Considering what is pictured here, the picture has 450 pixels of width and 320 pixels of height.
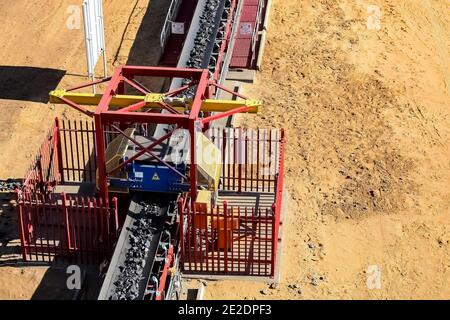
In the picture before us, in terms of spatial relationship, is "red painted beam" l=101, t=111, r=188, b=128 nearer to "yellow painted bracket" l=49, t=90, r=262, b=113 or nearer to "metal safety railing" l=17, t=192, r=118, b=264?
"yellow painted bracket" l=49, t=90, r=262, b=113

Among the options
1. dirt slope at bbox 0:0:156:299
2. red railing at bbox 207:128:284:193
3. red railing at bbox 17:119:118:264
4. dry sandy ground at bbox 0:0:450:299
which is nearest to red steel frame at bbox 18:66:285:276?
red railing at bbox 17:119:118:264

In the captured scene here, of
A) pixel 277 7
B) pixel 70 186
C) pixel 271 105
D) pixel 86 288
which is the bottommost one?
pixel 86 288

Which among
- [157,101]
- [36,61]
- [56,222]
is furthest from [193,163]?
[36,61]

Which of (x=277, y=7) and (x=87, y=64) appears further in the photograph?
(x=277, y=7)

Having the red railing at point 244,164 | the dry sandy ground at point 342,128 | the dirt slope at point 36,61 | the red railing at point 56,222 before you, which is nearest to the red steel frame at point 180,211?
the red railing at point 56,222

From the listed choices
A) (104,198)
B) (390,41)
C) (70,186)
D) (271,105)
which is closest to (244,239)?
(104,198)

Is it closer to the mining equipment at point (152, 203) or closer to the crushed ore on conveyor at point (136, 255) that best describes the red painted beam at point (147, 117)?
the mining equipment at point (152, 203)

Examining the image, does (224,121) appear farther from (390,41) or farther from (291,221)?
(390,41)
